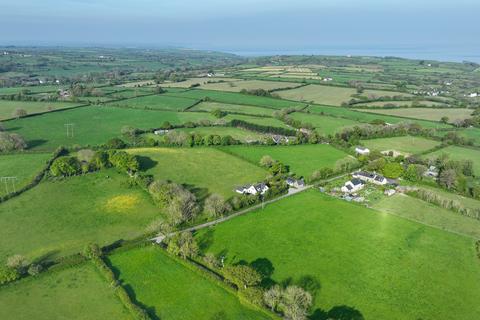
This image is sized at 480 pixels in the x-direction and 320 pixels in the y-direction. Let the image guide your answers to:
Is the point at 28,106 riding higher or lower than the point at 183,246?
higher

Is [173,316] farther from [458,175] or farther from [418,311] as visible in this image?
[458,175]

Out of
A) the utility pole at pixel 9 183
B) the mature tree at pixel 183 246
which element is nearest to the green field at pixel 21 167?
the utility pole at pixel 9 183

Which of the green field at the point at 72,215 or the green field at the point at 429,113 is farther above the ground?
the green field at the point at 429,113

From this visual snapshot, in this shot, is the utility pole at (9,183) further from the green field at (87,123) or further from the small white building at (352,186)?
the small white building at (352,186)

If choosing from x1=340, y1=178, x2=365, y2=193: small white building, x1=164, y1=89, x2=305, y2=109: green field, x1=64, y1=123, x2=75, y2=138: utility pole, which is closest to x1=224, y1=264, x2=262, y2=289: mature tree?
x1=340, y1=178, x2=365, y2=193: small white building

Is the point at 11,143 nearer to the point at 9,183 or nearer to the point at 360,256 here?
the point at 9,183

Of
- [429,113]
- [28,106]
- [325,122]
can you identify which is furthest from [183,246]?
[429,113]

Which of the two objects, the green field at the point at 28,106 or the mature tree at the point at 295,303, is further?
the green field at the point at 28,106

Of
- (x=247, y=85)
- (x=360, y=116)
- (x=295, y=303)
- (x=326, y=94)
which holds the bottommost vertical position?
(x=295, y=303)
